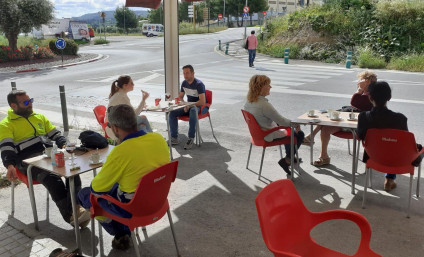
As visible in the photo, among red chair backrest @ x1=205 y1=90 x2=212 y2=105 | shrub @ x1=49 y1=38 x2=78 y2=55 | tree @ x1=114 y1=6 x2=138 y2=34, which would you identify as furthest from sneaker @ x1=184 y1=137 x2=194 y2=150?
tree @ x1=114 y1=6 x2=138 y2=34

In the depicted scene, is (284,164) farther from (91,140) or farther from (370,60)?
(370,60)

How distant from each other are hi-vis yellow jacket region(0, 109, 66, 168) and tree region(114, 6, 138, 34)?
211ft

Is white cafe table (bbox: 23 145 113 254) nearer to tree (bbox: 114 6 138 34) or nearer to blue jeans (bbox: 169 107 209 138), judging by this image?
blue jeans (bbox: 169 107 209 138)

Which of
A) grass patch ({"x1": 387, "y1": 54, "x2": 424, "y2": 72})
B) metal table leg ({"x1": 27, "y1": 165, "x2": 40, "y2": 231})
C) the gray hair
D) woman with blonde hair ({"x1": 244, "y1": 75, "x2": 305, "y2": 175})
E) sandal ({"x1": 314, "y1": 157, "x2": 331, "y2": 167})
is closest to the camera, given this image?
the gray hair

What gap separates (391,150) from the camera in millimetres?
4207

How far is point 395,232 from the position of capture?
13.0ft

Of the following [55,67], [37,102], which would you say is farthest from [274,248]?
[55,67]

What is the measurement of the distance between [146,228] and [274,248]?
2119mm

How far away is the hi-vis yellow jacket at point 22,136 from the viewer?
4.07 m

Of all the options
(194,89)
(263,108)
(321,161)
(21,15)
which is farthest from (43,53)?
(321,161)

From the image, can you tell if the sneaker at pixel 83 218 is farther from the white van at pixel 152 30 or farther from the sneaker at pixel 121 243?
the white van at pixel 152 30

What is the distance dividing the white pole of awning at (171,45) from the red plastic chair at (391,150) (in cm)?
Result: 442

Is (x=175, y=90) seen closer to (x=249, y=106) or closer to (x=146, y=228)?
(x=249, y=106)

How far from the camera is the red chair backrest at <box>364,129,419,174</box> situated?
4.11m
